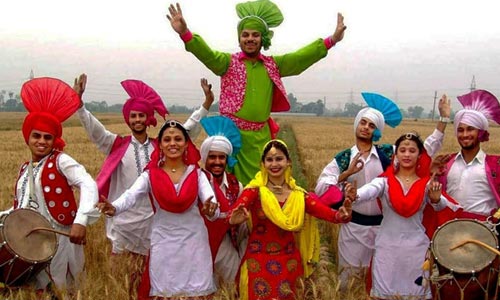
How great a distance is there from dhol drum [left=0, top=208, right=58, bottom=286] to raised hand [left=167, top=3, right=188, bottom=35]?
2.33 metres

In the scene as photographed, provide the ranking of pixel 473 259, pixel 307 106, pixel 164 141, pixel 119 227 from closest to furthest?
pixel 473 259, pixel 164 141, pixel 119 227, pixel 307 106

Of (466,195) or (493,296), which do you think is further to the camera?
(466,195)

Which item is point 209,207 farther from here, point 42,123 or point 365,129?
point 365,129

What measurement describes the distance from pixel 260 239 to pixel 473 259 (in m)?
1.58

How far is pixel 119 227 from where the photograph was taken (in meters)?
5.19

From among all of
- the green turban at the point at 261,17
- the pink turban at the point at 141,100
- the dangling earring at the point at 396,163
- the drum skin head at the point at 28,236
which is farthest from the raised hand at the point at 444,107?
the drum skin head at the point at 28,236

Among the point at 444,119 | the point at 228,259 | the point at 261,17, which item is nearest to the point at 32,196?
the point at 228,259

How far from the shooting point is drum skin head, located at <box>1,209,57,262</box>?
3.79 m

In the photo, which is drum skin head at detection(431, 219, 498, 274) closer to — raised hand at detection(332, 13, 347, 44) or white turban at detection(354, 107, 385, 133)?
white turban at detection(354, 107, 385, 133)

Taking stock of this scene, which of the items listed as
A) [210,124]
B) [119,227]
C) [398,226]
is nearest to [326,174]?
[398,226]

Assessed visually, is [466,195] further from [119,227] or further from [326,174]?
[119,227]

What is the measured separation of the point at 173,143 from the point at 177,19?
160 centimetres

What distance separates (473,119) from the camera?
4875 mm

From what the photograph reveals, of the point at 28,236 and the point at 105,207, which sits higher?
the point at 105,207
